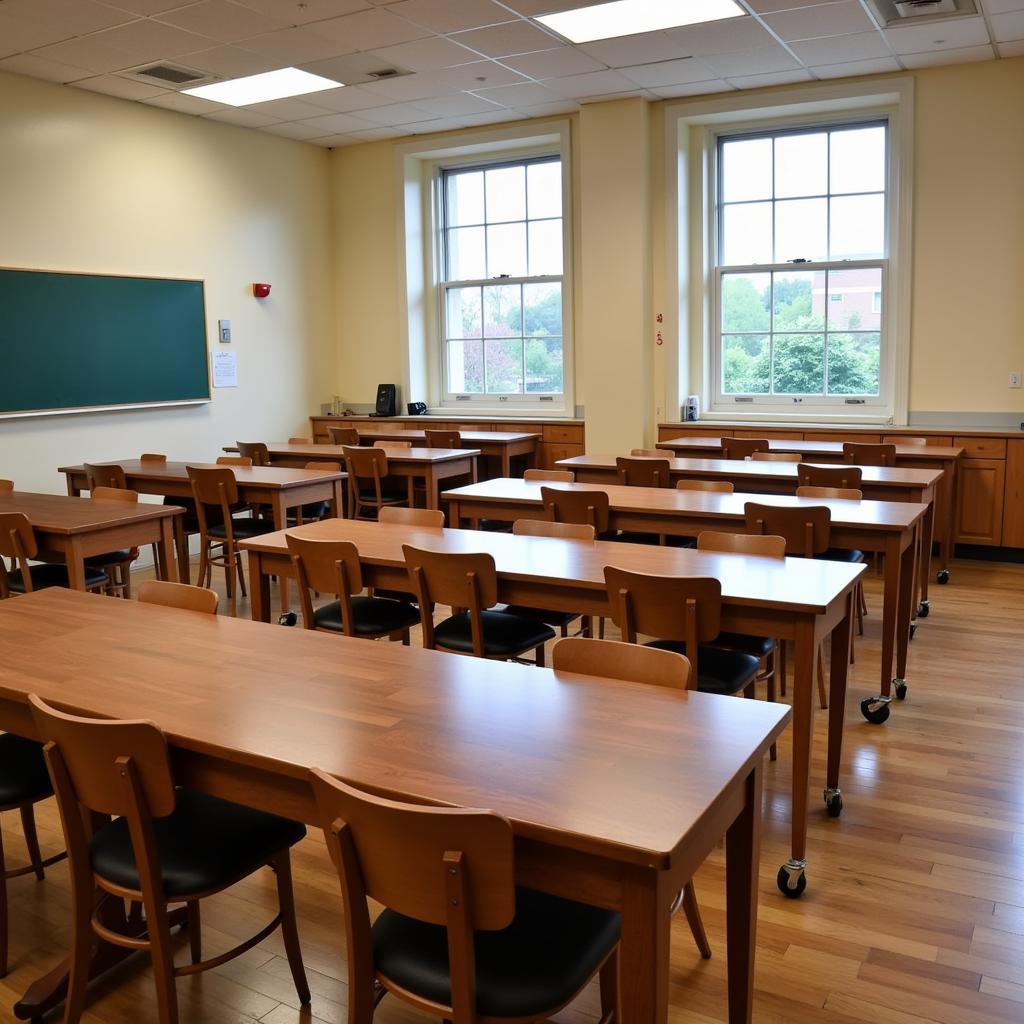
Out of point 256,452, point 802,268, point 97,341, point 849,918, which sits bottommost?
point 849,918

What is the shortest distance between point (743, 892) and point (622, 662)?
0.56 metres

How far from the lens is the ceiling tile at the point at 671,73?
680 centimetres

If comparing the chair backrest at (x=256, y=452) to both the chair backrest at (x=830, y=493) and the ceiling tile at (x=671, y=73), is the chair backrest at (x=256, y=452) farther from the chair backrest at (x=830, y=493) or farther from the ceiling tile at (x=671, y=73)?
the chair backrest at (x=830, y=493)

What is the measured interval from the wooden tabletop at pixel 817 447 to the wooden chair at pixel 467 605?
3.55 m

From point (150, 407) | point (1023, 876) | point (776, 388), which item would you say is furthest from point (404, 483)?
point (1023, 876)

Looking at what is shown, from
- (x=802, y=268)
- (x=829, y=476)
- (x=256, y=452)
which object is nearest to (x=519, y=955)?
(x=829, y=476)

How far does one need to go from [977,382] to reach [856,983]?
19.0ft

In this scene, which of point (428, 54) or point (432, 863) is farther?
point (428, 54)

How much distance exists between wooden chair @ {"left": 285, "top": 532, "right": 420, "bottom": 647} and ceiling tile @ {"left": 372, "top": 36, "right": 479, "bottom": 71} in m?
3.93

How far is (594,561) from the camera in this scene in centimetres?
343

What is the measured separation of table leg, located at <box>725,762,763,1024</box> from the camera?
1862 mm

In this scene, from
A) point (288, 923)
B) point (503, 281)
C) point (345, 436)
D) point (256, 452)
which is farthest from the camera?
point (503, 281)

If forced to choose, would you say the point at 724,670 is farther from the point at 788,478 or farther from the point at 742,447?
the point at 742,447

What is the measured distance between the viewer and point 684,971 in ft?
7.79
